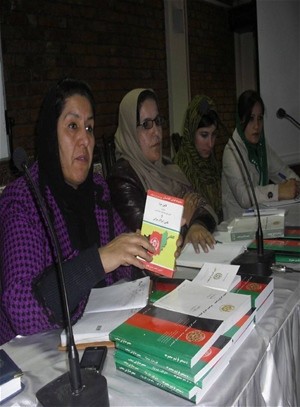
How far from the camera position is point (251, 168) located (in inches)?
122

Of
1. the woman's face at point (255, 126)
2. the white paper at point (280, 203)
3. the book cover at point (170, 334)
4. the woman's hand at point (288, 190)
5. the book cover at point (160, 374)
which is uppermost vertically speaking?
the woman's face at point (255, 126)

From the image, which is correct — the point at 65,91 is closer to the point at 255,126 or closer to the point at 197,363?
the point at 197,363

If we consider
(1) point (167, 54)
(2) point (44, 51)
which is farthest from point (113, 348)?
(1) point (167, 54)

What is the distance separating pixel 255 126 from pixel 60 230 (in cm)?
209

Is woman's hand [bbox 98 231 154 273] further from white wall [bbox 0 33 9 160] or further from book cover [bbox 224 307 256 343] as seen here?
white wall [bbox 0 33 9 160]

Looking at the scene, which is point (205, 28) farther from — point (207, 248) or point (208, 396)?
point (208, 396)

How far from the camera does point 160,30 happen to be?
4.21 meters

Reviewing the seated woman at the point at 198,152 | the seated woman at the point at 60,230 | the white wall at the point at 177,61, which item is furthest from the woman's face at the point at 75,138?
the white wall at the point at 177,61

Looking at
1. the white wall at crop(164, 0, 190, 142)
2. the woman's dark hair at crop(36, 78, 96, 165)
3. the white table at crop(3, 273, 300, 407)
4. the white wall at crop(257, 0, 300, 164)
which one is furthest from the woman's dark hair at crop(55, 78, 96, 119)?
the white wall at crop(257, 0, 300, 164)

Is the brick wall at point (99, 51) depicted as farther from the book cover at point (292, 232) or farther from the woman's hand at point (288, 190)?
the book cover at point (292, 232)

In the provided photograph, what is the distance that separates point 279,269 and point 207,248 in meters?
0.31

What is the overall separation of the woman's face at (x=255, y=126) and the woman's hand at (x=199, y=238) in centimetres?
153

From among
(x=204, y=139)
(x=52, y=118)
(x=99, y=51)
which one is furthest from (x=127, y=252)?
(x=99, y=51)

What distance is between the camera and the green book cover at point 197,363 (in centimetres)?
79
